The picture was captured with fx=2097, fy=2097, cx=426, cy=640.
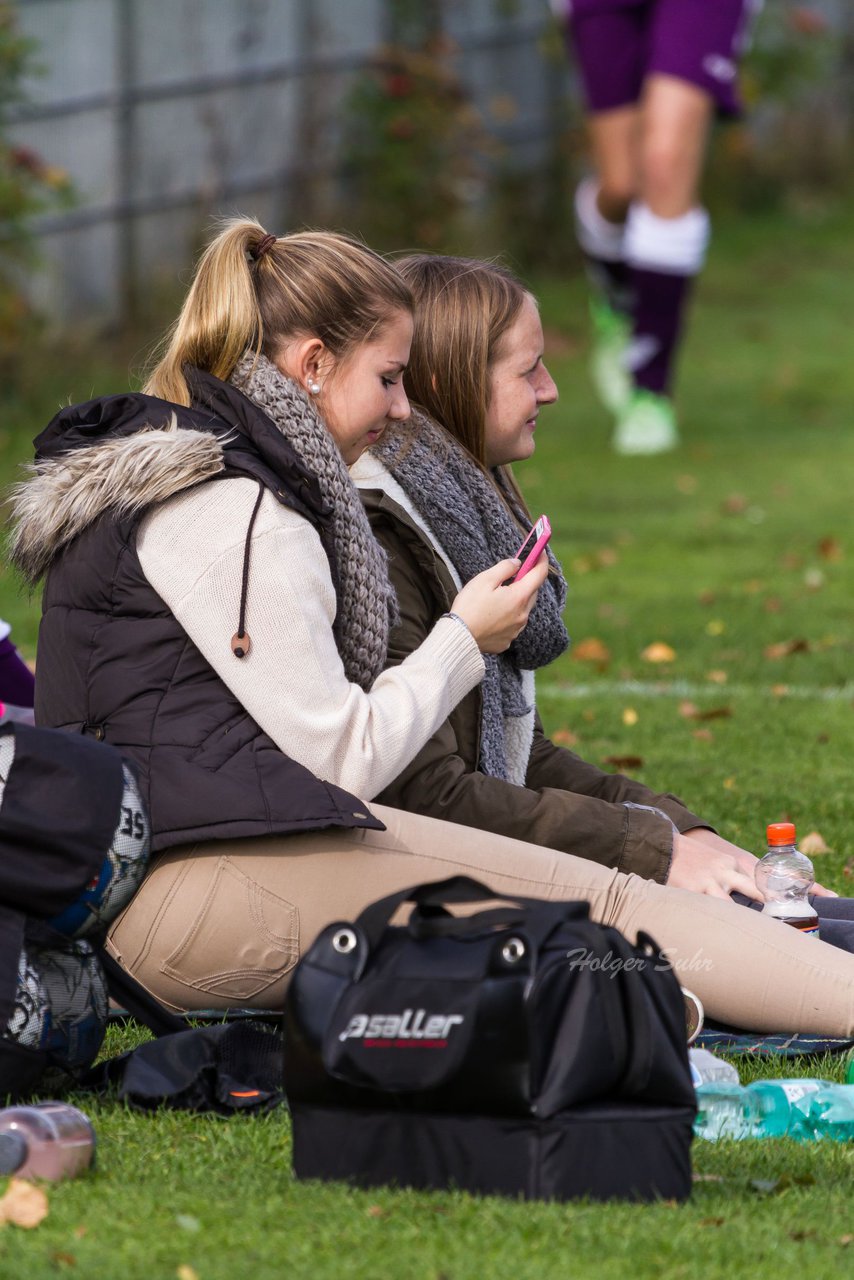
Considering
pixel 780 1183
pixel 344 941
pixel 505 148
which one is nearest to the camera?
pixel 344 941

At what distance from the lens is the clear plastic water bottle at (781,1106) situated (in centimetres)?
327

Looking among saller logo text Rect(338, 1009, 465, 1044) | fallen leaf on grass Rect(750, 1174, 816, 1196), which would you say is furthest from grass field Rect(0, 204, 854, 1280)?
saller logo text Rect(338, 1009, 465, 1044)

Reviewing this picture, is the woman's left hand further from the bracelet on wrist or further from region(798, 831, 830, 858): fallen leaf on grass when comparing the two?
the bracelet on wrist

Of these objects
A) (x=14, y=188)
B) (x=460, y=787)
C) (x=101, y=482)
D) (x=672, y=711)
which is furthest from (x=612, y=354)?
(x=101, y=482)

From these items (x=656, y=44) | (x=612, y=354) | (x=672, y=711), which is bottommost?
(x=612, y=354)

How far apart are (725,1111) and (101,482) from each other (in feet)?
4.66

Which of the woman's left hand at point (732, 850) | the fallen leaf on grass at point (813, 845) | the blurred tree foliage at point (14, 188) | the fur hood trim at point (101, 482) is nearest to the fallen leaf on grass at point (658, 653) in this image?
the fallen leaf on grass at point (813, 845)

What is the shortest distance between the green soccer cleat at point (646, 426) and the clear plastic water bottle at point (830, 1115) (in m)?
9.02

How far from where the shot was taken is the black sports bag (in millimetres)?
2732

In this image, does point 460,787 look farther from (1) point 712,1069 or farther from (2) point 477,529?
(1) point 712,1069

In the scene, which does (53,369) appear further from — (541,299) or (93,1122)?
(93,1122)

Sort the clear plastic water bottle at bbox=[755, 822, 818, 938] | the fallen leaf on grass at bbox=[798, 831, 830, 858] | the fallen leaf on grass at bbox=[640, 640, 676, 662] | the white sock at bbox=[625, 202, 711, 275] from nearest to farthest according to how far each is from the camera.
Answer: the clear plastic water bottle at bbox=[755, 822, 818, 938], the fallen leaf on grass at bbox=[798, 831, 830, 858], the fallen leaf on grass at bbox=[640, 640, 676, 662], the white sock at bbox=[625, 202, 711, 275]

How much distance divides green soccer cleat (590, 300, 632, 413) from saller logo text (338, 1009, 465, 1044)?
9.37 meters

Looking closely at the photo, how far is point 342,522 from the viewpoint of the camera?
3.57 meters
